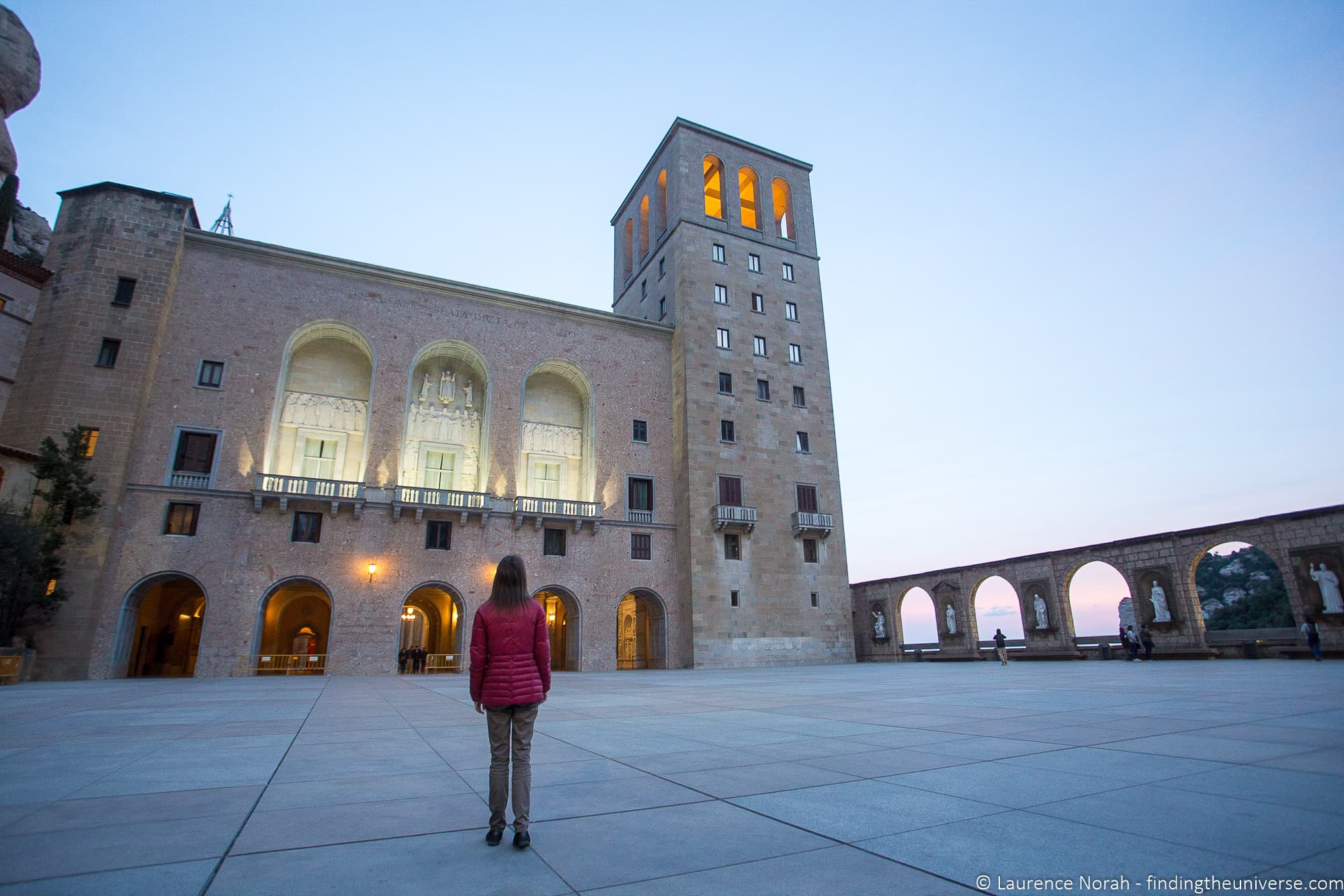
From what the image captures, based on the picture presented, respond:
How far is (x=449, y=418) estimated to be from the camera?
109ft

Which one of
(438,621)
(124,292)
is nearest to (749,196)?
(438,621)

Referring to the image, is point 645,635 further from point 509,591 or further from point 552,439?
point 509,591

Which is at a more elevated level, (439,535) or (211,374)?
(211,374)

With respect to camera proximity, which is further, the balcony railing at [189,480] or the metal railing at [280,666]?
the balcony railing at [189,480]

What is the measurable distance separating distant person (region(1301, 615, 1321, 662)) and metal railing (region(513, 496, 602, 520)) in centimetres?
2539

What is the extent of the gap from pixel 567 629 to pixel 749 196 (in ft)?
96.2

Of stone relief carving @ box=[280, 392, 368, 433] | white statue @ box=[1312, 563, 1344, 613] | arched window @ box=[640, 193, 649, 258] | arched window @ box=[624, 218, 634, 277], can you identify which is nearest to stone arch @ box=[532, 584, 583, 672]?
stone relief carving @ box=[280, 392, 368, 433]

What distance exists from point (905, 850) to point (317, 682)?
22813 millimetres

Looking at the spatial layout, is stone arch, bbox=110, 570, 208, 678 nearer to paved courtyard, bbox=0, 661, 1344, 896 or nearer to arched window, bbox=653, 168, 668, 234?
paved courtyard, bbox=0, 661, 1344, 896

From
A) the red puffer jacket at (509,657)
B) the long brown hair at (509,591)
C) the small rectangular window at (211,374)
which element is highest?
the small rectangular window at (211,374)

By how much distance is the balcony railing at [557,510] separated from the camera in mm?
30953

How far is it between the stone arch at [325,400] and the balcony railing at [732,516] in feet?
53.9

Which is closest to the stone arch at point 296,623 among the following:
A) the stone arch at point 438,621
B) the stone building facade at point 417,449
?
the stone building facade at point 417,449

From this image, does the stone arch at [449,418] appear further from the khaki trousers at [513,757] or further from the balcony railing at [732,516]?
the khaki trousers at [513,757]
